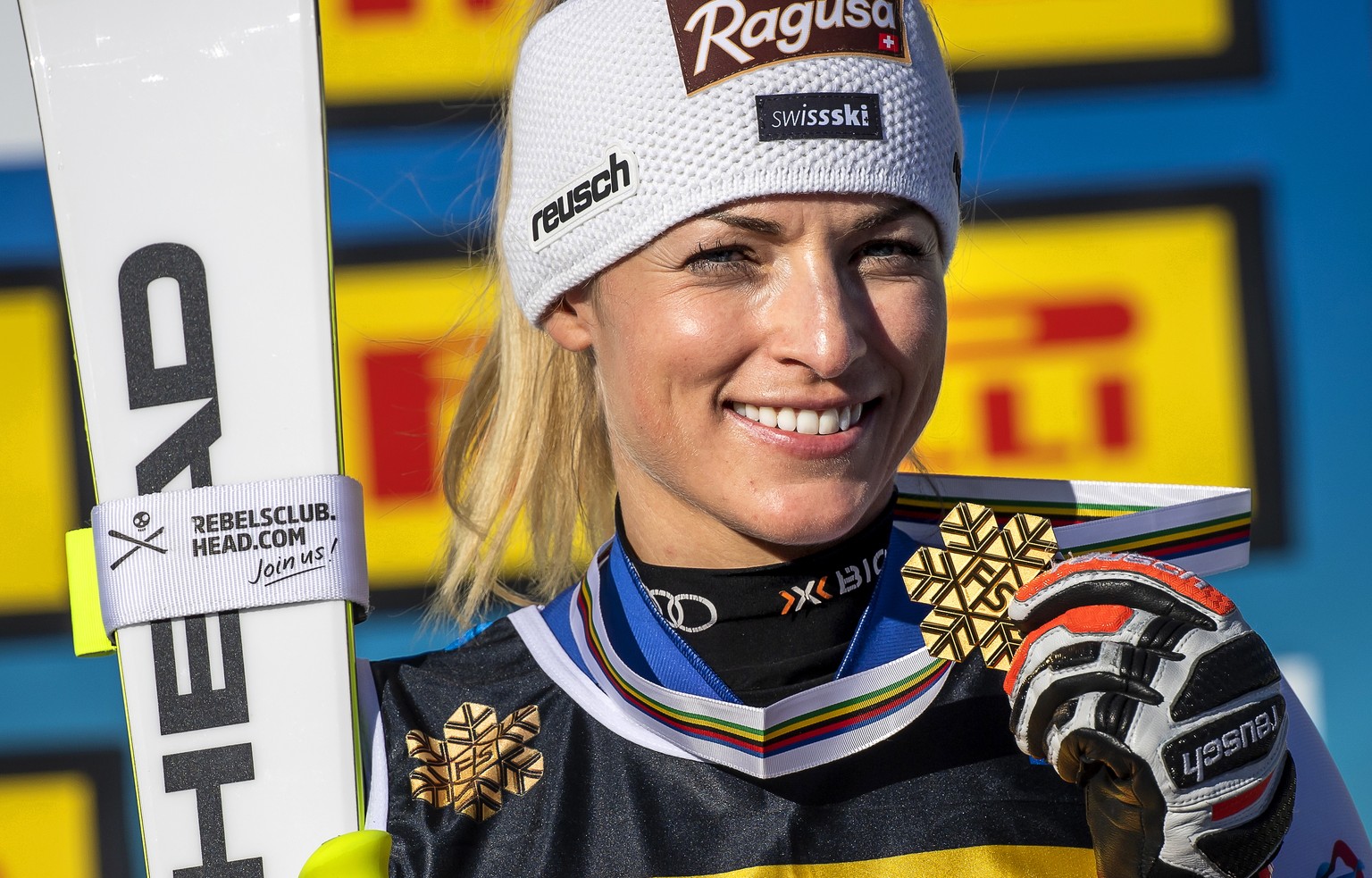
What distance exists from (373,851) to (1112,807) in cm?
75

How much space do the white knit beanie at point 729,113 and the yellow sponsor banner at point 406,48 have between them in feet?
3.95

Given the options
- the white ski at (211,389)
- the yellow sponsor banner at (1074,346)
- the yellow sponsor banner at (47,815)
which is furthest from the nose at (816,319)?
the yellow sponsor banner at (47,815)

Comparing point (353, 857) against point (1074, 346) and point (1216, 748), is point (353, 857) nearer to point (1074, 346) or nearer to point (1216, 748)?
point (1216, 748)

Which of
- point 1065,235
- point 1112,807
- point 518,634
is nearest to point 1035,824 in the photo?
point 1112,807

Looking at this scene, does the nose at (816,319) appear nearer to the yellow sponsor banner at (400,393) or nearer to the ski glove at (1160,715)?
the ski glove at (1160,715)

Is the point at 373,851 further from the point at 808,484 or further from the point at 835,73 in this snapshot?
the point at 835,73

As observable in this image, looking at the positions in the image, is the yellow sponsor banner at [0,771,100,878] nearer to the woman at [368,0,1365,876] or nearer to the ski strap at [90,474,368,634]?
the ski strap at [90,474,368,634]

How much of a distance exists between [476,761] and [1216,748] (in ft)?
2.74

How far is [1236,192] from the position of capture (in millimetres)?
2674

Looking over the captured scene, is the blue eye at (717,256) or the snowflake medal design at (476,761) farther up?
the blue eye at (717,256)

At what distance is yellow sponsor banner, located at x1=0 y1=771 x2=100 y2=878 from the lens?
262 centimetres

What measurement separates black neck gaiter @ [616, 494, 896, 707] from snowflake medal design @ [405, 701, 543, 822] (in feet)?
0.76

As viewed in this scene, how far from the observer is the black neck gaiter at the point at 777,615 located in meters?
1.50

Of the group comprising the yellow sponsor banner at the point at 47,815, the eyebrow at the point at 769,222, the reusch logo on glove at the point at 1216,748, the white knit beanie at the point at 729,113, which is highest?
the white knit beanie at the point at 729,113
